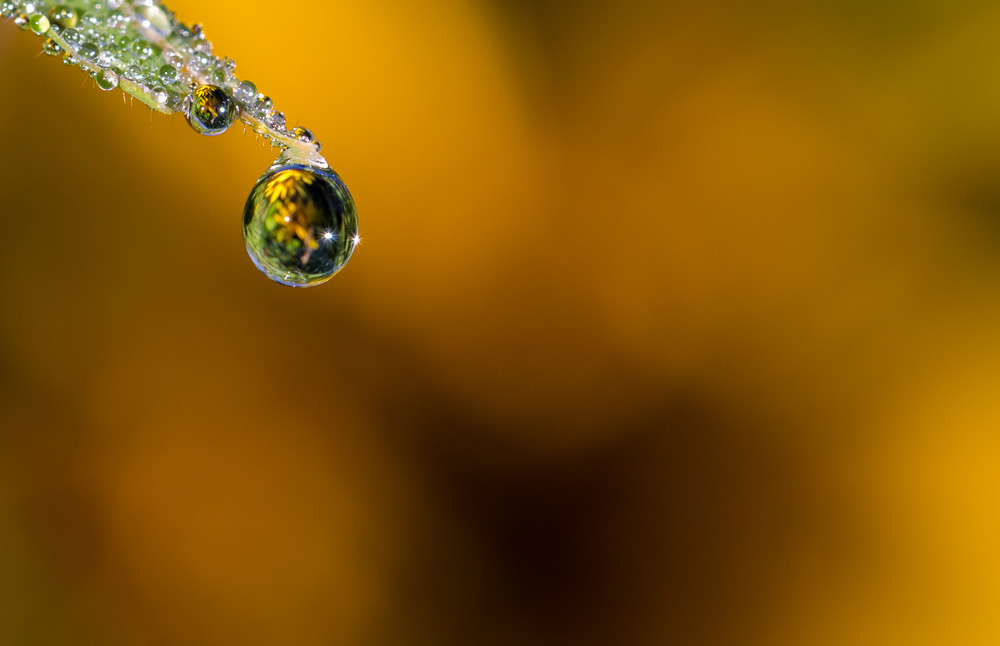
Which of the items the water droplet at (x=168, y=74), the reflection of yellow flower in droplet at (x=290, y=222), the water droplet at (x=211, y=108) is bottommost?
the reflection of yellow flower in droplet at (x=290, y=222)

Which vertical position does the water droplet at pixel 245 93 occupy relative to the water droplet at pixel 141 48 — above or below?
below

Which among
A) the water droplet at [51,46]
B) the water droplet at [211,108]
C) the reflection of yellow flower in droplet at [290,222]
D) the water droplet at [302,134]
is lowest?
the reflection of yellow flower in droplet at [290,222]

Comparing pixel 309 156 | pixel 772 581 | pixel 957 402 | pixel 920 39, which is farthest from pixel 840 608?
pixel 309 156

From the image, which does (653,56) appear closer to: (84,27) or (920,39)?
(920,39)

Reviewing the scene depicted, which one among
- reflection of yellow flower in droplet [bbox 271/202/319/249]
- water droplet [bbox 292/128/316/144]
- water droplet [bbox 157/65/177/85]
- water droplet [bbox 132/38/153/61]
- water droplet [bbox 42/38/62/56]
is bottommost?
reflection of yellow flower in droplet [bbox 271/202/319/249]
